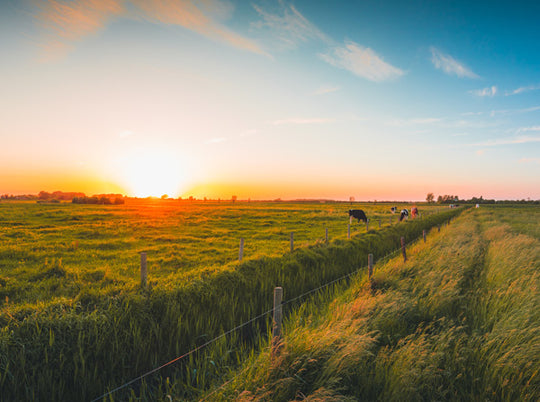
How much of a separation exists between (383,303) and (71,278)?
1197cm

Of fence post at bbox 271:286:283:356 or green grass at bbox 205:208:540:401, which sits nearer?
green grass at bbox 205:208:540:401

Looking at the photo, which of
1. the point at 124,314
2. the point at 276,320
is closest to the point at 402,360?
the point at 276,320

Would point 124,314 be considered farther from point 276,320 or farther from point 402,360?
point 402,360

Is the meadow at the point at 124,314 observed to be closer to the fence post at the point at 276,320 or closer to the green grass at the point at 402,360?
the fence post at the point at 276,320

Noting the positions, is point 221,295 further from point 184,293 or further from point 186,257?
point 186,257

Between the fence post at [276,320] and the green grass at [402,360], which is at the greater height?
the fence post at [276,320]

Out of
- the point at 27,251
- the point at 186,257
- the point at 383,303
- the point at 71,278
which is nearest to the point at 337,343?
the point at 383,303

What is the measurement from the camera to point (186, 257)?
15742 millimetres

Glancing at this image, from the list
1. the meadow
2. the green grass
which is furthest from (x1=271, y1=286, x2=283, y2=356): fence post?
the meadow

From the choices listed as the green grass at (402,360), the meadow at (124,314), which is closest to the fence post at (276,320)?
the green grass at (402,360)

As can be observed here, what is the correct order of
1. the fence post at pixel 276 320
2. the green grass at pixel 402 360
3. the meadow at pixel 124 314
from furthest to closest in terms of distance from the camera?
1. the meadow at pixel 124 314
2. the fence post at pixel 276 320
3. the green grass at pixel 402 360

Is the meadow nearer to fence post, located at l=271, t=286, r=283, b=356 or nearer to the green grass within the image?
fence post, located at l=271, t=286, r=283, b=356

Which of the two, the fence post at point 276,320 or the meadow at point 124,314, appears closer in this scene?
the fence post at point 276,320

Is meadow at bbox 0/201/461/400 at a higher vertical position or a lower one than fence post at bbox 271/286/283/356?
lower
